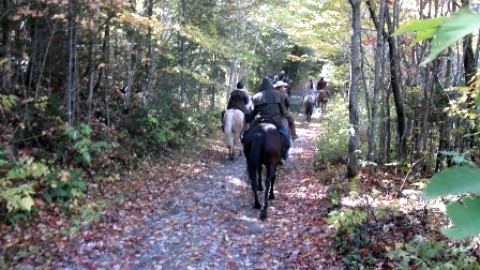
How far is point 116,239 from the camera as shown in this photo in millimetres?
6332

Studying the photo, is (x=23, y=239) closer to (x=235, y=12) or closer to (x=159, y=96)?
(x=159, y=96)

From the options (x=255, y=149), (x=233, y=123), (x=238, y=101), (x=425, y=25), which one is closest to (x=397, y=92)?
(x=255, y=149)

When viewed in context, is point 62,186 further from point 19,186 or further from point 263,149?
point 263,149

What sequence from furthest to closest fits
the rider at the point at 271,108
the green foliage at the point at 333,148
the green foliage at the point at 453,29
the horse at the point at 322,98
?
1. the horse at the point at 322,98
2. the green foliage at the point at 333,148
3. the rider at the point at 271,108
4. the green foliage at the point at 453,29

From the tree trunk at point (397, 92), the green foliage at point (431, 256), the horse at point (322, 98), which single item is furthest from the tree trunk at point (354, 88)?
the horse at point (322, 98)

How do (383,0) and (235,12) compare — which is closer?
(383,0)

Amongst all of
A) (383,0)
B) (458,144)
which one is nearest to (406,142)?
(458,144)

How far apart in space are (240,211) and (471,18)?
7.26 m

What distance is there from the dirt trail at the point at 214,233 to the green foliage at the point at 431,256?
1.06 metres

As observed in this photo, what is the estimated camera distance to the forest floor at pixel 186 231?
18.4 ft

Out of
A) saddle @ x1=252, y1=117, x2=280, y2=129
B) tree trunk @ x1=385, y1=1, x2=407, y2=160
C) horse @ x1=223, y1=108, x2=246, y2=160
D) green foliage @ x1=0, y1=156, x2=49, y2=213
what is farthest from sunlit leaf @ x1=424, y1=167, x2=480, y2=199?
horse @ x1=223, y1=108, x2=246, y2=160

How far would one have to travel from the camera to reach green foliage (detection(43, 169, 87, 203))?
22.2ft

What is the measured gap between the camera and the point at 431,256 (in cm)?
436

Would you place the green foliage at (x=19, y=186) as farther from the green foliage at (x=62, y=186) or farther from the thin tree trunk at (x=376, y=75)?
the thin tree trunk at (x=376, y=75)
